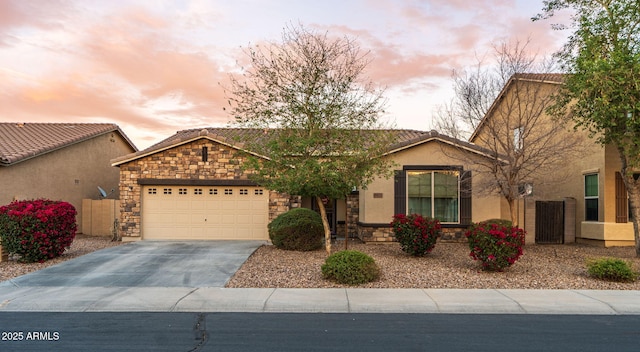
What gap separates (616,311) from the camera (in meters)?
8.23

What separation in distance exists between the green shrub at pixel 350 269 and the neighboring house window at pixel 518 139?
6686 millimetres

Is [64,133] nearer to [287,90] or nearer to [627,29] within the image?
[287,90]

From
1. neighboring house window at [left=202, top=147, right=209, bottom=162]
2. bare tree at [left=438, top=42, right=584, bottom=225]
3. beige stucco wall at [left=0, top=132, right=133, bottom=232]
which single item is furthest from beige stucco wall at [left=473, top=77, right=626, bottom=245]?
beige stucco wall at [left=0, top=132, right=133, bottom=232]

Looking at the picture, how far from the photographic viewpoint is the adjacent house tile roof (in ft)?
58.1

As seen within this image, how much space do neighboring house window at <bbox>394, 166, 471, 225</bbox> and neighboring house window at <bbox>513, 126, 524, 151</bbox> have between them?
263 cm

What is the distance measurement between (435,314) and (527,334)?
163 centimetres

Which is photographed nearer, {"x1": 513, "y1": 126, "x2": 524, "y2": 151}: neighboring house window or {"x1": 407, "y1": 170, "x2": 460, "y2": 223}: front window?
{"x1": 513, "y1": 126, "x2": 524, "y2": 151}: neighboring house window

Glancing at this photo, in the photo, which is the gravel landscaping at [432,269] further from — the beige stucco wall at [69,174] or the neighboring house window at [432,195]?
the beige stucco wall at [69,174]

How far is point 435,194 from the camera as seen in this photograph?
16.6 m

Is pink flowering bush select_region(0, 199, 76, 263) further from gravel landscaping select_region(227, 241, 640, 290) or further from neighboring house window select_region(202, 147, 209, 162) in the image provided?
gravel landscaping select_region(227, 241, 640, 290)

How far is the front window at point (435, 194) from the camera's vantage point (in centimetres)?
1656

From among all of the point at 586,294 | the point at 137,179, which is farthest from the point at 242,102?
the point at 586,294

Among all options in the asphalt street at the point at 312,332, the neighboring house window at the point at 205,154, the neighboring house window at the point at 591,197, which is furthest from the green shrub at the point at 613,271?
the neighboring house window at the point at 205,154

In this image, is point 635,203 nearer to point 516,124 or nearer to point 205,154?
point 516,124
